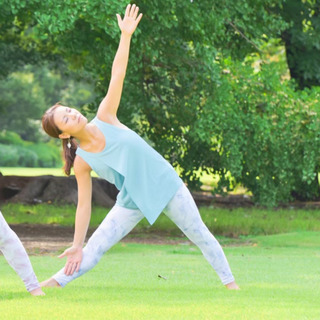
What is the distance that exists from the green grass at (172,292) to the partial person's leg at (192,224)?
0.26 m

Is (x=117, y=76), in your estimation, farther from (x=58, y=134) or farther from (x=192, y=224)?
(x=192, y=224)

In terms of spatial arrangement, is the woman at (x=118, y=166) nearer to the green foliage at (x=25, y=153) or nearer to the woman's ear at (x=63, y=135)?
the woman's ear at (x=63, y=135)

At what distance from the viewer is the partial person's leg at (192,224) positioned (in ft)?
23.4

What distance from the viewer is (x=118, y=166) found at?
7.00 m

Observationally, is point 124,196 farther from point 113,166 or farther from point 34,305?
point 34,305

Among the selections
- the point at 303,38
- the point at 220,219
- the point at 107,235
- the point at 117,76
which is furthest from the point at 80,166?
the point at 303,38

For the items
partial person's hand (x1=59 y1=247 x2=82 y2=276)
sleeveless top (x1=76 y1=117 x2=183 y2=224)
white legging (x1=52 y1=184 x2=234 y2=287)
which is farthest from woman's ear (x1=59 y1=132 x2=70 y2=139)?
partial person's hand (x1=59 y1=247 x2=82 y2=276)

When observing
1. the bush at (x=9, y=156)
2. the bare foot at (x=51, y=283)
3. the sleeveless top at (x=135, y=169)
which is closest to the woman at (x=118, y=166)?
the sleeveless top at (x=135, y=169)

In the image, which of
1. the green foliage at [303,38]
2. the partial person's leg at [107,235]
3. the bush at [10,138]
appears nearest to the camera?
the partial person's leg at [107,235]

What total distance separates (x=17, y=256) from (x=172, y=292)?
1.40 metres

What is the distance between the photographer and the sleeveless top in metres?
7.01

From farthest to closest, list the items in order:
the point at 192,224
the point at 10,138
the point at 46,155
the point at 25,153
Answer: the point at 46,155
the point at 10,138
the point at 25,153
the point at 192,224

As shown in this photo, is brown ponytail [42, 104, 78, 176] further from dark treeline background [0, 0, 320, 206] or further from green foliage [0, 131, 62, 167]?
green foliage [0, 131, 62, 167]

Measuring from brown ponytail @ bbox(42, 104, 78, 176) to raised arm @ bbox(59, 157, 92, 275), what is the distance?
0.09 m
